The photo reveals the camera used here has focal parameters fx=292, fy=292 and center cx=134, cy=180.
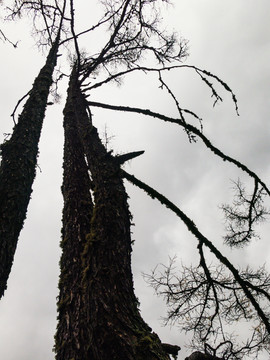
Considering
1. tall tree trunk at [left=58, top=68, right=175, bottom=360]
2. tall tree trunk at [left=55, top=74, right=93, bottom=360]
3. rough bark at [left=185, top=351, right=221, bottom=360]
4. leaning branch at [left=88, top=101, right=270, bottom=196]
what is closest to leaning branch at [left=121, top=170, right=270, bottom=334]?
tall tree trunk at [left=58, top=68, right=175, bottom=360]

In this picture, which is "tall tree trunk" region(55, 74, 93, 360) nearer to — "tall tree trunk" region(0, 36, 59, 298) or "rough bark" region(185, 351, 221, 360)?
"tall tree trunk" region(0, 36, 59, 298)

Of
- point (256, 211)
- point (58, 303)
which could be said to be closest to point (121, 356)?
point (58, 303)

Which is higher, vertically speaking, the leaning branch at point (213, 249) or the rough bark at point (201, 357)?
the leaning branch at point (213, 249)

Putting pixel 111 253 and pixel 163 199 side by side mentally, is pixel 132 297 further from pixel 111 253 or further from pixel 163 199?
pixel 163 199

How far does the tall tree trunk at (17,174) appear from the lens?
280 centimetres

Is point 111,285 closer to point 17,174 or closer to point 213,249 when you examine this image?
point 213,249

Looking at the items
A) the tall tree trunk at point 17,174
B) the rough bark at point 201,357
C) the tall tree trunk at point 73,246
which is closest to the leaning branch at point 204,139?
the tall tree trunk at point 73,246

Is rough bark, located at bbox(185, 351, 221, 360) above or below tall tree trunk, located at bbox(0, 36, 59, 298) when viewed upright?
below

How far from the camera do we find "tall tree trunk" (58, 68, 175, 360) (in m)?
1.68

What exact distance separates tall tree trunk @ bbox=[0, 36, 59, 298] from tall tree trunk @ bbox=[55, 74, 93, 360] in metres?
0.43

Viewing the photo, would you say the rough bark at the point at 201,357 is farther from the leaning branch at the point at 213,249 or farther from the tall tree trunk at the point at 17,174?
the tall tree trunk at the point at 17,174

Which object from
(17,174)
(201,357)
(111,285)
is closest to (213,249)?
(111,285)

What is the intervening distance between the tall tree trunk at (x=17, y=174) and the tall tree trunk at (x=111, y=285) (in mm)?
867

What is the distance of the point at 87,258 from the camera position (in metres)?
2.23
